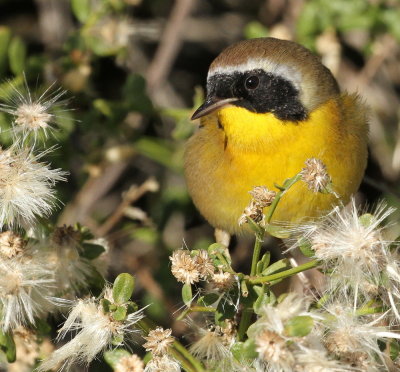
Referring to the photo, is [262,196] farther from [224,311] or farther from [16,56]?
[16,56]

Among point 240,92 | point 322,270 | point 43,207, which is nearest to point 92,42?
point 240,92

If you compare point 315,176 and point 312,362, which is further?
point 315,176

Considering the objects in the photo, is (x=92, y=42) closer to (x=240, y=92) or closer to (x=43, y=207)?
(x=240, y=92)

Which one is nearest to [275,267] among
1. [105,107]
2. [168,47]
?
[105,107]

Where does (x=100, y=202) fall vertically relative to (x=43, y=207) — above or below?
below

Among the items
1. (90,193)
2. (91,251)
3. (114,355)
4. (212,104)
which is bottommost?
(90,193)

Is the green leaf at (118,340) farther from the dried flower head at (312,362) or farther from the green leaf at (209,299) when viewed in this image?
the dried flower head at (312,362)

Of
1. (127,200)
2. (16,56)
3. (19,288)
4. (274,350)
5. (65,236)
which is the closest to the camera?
(274,350)
